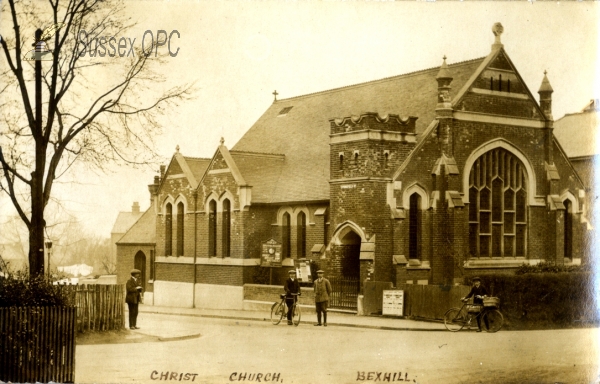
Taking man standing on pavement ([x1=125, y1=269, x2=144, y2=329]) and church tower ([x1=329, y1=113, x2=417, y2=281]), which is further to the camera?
church tower ([x1=329, y1=113, x2=417, y2=281])

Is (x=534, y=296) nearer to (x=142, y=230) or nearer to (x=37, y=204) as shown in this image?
(x=37, y=204)

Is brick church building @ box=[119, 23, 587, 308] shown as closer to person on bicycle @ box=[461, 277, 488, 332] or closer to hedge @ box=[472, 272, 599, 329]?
hedge @ box=[472, 272, 599, 329]

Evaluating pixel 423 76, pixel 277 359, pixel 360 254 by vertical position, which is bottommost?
pixel 277 359

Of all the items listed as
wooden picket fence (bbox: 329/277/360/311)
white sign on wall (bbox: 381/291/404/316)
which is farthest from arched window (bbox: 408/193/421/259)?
white sign on wall (bbox: 381/291/404/316)

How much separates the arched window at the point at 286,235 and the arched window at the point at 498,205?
26.9ft

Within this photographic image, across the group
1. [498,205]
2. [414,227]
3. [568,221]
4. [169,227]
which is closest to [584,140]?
[498,205]

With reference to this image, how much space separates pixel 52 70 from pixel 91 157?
2726 millimetres

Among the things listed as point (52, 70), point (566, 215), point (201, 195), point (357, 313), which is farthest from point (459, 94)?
point (52, 70)

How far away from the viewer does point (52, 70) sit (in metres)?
20.6

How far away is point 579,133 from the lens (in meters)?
28.6

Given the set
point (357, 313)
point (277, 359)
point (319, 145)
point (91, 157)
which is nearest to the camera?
point (277, 359)

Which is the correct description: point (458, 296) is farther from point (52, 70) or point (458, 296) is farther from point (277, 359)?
point (52, 70)

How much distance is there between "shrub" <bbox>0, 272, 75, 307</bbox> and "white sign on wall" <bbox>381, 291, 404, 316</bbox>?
43.2ft

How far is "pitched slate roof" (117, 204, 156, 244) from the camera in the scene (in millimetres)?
44938
